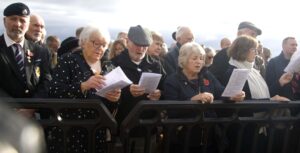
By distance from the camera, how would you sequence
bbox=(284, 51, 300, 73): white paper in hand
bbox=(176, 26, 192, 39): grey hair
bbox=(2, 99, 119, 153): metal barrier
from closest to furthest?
bbox=(2, 99, 119, 153): metal barrier → bbox=(284, 51, 300, 73): white paper in hand → bbox=(176, 26, 192, 39): grey hair

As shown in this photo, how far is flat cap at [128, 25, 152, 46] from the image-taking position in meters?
4.29

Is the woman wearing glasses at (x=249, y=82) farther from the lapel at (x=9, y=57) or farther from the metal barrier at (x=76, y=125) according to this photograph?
the lapel at (x=9, y=57)

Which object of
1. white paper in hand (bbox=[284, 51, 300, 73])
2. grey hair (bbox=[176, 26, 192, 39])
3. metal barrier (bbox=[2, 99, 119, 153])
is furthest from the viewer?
grey hair (bbox=[176, 26, 192, 39])

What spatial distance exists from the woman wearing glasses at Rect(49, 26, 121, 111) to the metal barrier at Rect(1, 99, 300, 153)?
0.54ft

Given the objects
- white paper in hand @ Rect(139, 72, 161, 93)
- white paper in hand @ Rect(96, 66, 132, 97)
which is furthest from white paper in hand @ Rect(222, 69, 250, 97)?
white paper in hand @ Rect(96, 66, 132, 97)

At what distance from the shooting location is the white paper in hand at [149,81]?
3.78 m

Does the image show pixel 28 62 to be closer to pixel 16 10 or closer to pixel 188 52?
pixel 16 10

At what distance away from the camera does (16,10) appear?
420cm

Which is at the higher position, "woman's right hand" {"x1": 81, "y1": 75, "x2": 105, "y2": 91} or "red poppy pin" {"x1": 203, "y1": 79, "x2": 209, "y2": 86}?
"woman's right hand" {"x1": 81, "y1": 75, "x2": 105, "y2": 91}

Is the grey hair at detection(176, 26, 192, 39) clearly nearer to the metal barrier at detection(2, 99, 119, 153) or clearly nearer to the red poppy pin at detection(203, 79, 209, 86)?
the red poppy pin at detection(203, 79, 209, 86)

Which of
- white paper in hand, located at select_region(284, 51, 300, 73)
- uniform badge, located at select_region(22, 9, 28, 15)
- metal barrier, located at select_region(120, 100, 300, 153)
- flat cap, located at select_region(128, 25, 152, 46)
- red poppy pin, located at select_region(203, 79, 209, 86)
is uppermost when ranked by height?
uniform badge, located at select_region(22, 9, 28, 15)

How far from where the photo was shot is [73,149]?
3703 mm

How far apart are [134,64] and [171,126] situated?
0.91 m

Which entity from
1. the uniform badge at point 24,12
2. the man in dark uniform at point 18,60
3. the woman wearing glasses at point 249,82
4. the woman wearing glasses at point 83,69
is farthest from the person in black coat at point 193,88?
the uniform badge at point 24,12
